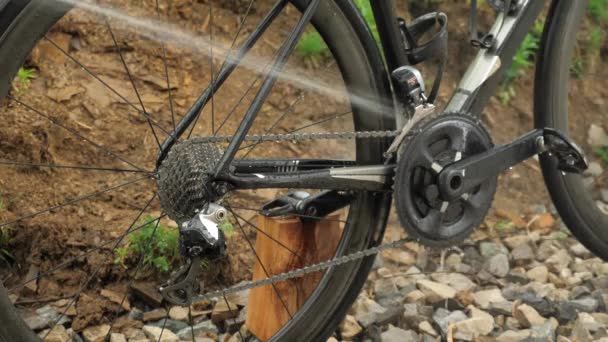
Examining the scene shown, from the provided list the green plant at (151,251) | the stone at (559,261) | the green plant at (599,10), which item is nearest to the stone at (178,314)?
the green plant at (151,251)

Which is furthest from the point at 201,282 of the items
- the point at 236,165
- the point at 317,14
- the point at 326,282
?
the point at 317,14

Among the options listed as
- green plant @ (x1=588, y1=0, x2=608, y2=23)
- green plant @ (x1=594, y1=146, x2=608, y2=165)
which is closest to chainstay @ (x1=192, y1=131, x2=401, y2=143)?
green plant @ (x1=594, y1=146, x2=608, y2=165)

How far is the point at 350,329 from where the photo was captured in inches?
141

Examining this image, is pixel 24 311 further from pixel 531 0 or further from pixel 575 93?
pixel 575 93

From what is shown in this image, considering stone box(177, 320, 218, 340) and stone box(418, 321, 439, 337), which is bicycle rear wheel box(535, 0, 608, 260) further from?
stone box(177, 320, 218, 340)

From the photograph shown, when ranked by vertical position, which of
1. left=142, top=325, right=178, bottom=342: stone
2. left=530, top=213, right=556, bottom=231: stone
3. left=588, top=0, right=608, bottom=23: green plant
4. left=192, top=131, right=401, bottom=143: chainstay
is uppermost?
left=588, top=0, right=608, bottom=23: green plant

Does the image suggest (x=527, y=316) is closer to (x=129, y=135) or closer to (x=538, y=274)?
(x=538, y=274)

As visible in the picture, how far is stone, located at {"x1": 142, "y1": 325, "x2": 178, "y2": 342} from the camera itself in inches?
137

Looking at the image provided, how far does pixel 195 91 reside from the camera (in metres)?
4.33

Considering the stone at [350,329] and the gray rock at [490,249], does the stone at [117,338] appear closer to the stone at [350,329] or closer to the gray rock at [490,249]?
Answer: the stone at [350,329]

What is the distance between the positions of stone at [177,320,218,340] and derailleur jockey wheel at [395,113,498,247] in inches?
36.2

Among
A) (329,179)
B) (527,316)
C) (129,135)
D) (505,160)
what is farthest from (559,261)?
(129,135)

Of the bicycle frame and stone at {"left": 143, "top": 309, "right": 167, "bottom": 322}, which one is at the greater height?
the bicycle frame

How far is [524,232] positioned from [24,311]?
2.27 m
